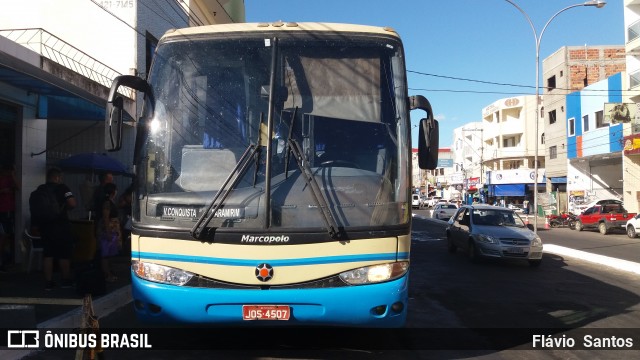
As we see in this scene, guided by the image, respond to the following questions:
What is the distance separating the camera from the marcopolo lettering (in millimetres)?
4320

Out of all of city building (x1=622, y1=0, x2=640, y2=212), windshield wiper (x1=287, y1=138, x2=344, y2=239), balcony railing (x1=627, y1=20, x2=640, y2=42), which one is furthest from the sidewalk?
balcony railing (x1=627, y1=20, x2=640, y2=42)

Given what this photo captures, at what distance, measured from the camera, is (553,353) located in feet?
18.0

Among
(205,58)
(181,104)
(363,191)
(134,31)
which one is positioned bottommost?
(363,191)

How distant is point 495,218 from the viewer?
45.6 feet

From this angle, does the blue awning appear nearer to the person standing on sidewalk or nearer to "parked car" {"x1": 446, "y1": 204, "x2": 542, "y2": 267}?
"parked car" {"x1": 446, "y1": 204, "x2": 542, "y2": 267}

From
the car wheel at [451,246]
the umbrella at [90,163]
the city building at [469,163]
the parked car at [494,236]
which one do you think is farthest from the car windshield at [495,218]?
the city building at [469,163]

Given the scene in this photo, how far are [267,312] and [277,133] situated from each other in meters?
→ 1.56

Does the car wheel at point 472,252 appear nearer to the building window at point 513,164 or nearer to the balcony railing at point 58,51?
the balcony railing at point 58,51

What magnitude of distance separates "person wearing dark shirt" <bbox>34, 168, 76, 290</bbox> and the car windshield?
9.88 m

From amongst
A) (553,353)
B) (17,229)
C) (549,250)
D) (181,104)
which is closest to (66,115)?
(17,229)

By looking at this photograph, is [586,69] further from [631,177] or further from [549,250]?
[549,250]

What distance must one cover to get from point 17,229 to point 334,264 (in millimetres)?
7927

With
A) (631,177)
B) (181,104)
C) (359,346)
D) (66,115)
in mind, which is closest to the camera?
(181,104)

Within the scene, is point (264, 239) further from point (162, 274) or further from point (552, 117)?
point (552, 117)
